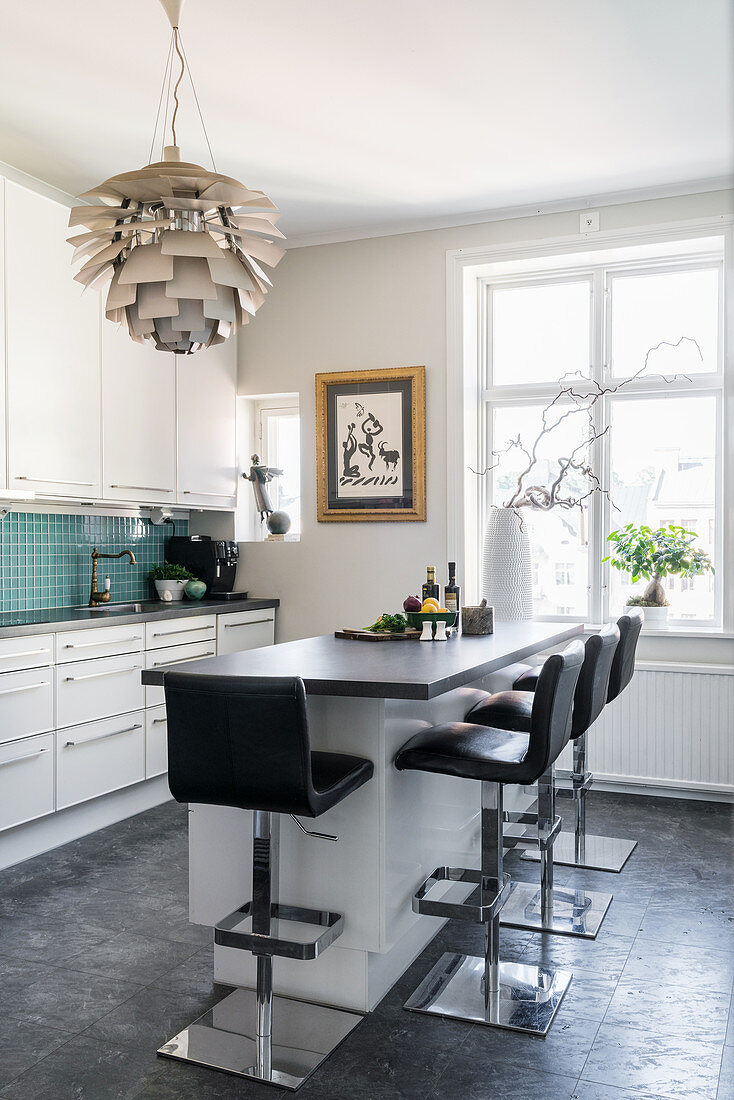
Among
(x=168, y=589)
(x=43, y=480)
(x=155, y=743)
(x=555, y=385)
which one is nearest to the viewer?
(x=43, y=480)

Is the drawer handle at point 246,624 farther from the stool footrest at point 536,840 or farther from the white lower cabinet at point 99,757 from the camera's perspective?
the stool footrest at point 536,840

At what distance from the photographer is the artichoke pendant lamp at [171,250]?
214 centimetres

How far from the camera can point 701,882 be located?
3355 millimetres

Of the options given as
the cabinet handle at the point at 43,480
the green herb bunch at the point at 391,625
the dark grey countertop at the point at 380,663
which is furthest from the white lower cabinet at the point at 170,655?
the dark grey countertop at the point at 380,663

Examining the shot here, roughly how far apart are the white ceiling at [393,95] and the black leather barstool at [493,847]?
2.17 m

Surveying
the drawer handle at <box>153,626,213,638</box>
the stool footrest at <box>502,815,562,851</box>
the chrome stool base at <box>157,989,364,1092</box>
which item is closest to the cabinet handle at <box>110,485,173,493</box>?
the drawer handle at <box>153,626,213,638</box>

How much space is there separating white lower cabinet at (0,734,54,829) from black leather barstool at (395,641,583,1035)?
1.77 metres

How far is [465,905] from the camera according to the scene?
7.56 ft

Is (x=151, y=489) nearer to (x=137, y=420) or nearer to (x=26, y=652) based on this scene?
(x=137, y=420)

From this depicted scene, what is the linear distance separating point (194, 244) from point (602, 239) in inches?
121

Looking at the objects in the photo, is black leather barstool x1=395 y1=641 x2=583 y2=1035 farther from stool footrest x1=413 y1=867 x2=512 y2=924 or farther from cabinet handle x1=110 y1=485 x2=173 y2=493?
cabinet handle x1=110 y1=485 x2=173 y2=493

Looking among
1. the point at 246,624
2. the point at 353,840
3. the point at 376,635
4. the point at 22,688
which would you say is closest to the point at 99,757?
the point at 22,688

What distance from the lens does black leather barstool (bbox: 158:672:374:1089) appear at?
6.44ft

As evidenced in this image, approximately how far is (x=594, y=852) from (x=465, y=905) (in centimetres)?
154
